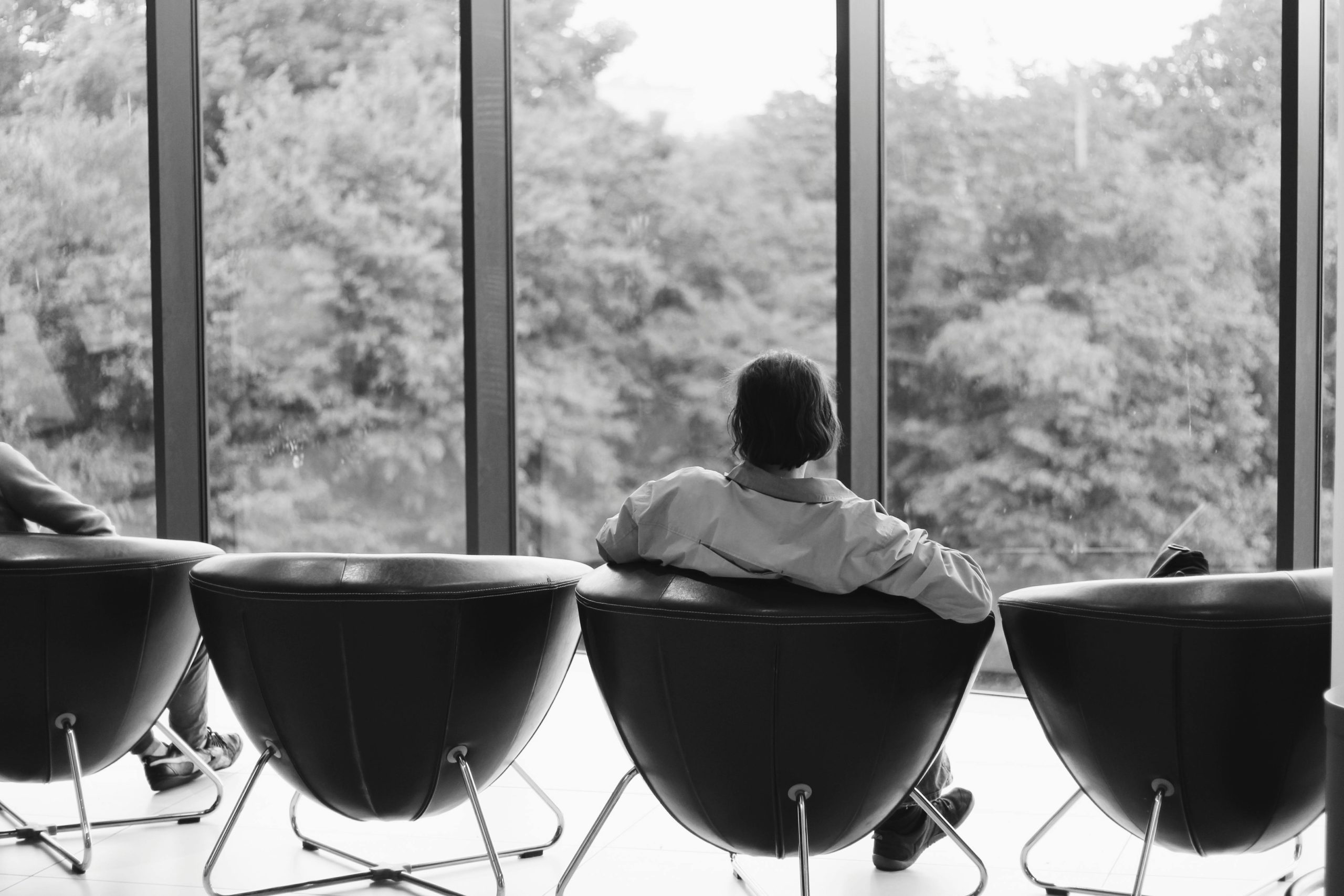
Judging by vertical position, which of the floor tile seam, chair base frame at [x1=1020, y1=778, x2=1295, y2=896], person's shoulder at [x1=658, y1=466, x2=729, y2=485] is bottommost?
the floor tile seam

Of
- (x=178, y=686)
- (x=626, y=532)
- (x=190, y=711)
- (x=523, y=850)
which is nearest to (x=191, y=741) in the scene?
(x=190, y=711)

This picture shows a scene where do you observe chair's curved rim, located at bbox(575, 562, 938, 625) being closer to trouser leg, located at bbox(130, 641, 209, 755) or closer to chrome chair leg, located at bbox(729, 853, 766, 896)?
chrome chair leg, located at bbox(729, 853, 766, 896)

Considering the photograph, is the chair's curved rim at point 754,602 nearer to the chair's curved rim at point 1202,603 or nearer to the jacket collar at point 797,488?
the jacket collar at point 797,488

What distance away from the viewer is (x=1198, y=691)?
1882mm

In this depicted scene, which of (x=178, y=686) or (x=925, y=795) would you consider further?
(x=178, y=686)

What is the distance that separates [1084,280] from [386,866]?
2751 mm

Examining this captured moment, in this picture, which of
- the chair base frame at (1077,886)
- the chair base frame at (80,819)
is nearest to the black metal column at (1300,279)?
the chair base frame at (1077,886)

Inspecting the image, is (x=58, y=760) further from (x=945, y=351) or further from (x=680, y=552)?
(x=945, y=351)

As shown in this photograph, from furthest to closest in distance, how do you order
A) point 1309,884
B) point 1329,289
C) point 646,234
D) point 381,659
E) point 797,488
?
point 646,234 < point 1329,289 < point 1309,884 < point 381,659 < point 797,488

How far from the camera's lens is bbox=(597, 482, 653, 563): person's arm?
2100 millimetres

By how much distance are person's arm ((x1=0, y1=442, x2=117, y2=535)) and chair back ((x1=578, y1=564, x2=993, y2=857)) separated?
1.21 meters

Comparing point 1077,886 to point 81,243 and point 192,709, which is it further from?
point 81,243

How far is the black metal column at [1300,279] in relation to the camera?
349 cm

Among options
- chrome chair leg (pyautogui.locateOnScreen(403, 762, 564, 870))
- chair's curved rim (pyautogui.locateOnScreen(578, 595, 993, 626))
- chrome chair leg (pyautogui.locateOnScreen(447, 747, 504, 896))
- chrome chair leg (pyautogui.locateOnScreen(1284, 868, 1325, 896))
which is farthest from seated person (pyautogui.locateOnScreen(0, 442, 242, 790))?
chrome chair leg (pyautogui.locateOnScreen(1284, 868, 1325, 896))
